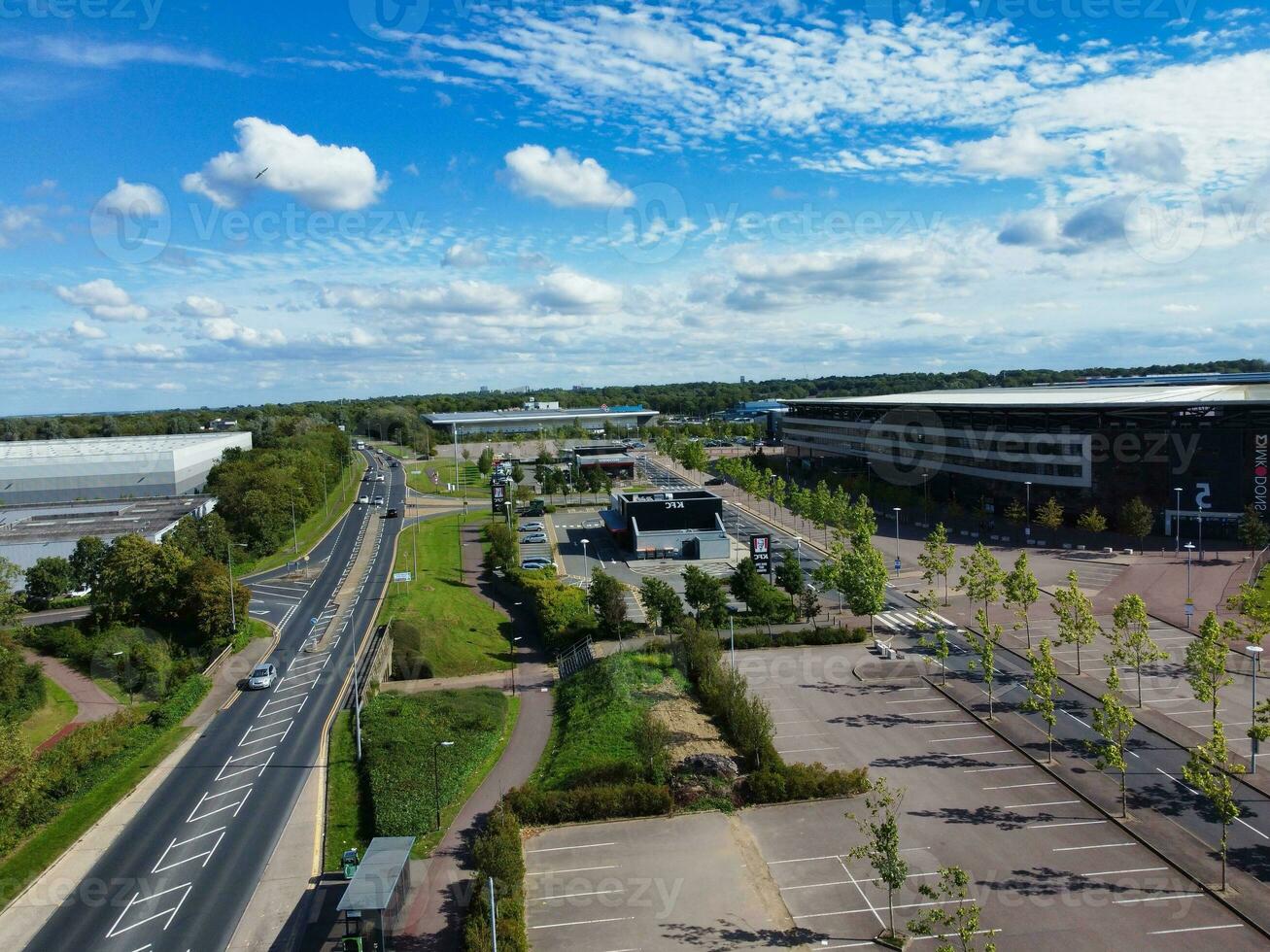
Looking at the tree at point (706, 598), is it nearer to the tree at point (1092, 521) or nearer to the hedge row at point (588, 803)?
the hedge row at point (588, 803)

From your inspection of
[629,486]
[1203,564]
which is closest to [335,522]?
[629,486]

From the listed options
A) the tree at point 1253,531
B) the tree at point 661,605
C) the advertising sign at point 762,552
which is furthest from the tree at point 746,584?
the tree at point 1253,531

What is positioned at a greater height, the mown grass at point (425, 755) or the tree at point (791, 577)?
the tree at point (791, 577)

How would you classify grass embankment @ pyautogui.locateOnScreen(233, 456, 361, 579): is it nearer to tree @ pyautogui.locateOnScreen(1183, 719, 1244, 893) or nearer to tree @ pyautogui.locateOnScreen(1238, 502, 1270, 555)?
tree @ pyautogui.locateOnScreen(1183, 719, 1244, 893)

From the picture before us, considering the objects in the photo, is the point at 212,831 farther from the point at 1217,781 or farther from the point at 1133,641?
the point at 1133,641

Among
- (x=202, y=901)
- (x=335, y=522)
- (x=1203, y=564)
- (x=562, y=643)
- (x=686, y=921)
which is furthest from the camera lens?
(x=335, y=522)

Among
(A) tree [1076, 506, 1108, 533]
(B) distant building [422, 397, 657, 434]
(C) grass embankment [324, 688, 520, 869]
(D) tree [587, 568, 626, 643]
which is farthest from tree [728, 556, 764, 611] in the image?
(B) distant building [422, 397, 657, 434]

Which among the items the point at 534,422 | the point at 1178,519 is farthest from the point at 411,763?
the point at 534,422

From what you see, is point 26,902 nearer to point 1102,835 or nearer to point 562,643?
point 562,643
